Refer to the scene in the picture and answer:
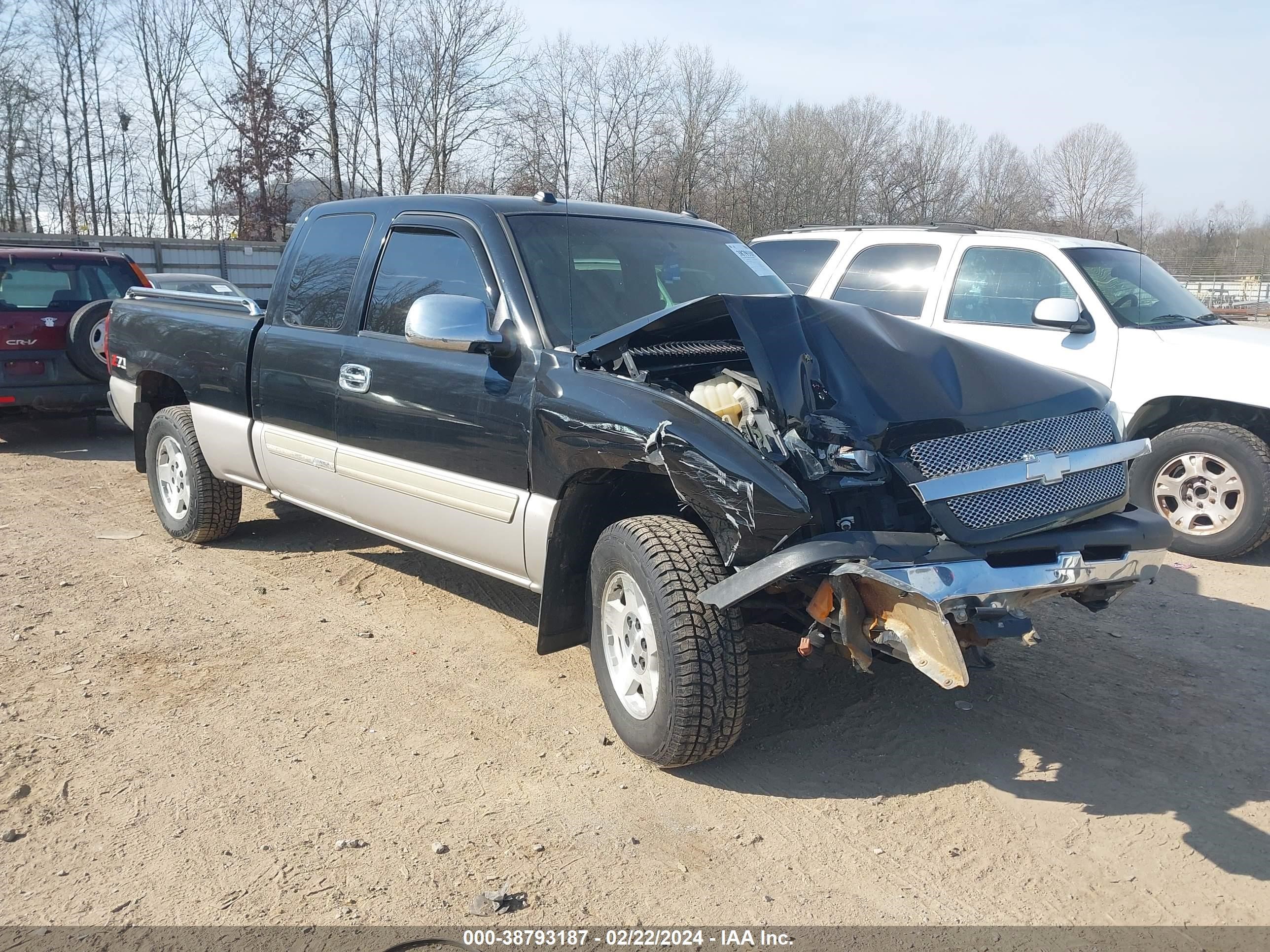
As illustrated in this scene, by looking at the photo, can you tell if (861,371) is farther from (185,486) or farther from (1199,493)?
(185,486)

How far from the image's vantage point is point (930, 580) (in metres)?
3.04

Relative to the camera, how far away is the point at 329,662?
15.0 feet

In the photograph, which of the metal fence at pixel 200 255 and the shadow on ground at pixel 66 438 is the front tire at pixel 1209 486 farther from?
the metal fence at pixel 200 255

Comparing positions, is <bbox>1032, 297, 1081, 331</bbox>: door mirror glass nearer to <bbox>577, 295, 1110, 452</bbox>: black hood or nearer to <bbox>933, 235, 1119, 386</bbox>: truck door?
<bbox>933, 235, 1119, 386</bbox>: truck door

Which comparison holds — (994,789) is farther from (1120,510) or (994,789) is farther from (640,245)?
(640,245)

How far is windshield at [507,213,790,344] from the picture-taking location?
14.0 feet

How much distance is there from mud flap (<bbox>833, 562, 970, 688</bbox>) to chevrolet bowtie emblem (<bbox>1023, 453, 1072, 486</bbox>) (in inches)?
29.1

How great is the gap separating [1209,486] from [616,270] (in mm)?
4453

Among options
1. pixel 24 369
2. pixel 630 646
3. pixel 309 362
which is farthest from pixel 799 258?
pixel 24 369

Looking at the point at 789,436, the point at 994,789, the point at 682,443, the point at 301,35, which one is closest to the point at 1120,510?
the point at 994,789

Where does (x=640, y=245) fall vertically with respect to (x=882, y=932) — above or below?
above

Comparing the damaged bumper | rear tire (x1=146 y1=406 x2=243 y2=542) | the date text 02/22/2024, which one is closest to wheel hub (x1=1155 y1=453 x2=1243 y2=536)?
the damaged bumper

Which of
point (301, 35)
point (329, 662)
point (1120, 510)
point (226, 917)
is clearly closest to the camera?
point (226, 917)

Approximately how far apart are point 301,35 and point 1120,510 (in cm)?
3254
